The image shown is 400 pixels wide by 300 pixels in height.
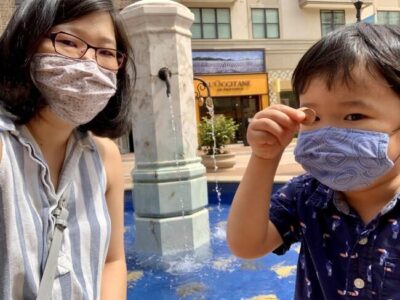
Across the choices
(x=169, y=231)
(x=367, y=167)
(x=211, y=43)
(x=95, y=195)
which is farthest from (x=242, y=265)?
(x=211, y=43)

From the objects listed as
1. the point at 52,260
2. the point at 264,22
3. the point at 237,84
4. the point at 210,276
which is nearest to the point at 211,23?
the point at 264,22

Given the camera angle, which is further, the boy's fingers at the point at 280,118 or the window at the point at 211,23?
the window at the point at 211,23

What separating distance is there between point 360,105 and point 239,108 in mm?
19827

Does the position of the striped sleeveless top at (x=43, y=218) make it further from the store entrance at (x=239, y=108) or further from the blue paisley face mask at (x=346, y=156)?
the store entrance at (x=239, y=108)

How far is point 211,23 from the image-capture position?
19.4 meters

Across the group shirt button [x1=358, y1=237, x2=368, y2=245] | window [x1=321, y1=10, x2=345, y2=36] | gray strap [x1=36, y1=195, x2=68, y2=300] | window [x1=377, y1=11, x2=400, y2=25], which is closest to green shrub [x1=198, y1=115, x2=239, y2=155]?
gray strap [x1=36, y1=195, x2=68, y2=300]

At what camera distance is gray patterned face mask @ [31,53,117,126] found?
1275 millimetres

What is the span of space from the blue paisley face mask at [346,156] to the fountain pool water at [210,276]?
2.11 metres

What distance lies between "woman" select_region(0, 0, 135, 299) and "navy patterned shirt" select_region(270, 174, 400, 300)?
1.78 ft

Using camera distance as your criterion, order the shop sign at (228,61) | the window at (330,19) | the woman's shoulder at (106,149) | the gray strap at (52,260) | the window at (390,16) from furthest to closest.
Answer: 1. the window at (390,16)
2. the window at (330,19)
3. the shop sign at (228,61)
4. the woman's shoulder at (106,149)
5. the gray strap at (52,260)

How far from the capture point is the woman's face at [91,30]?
1268 millimetres

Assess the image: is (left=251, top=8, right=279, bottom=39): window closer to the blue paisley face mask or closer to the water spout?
the water spout

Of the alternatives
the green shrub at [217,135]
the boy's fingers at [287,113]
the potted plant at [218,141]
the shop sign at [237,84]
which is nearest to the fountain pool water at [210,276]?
the boy's fingers at [287,113]

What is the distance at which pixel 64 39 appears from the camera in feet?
4.21
